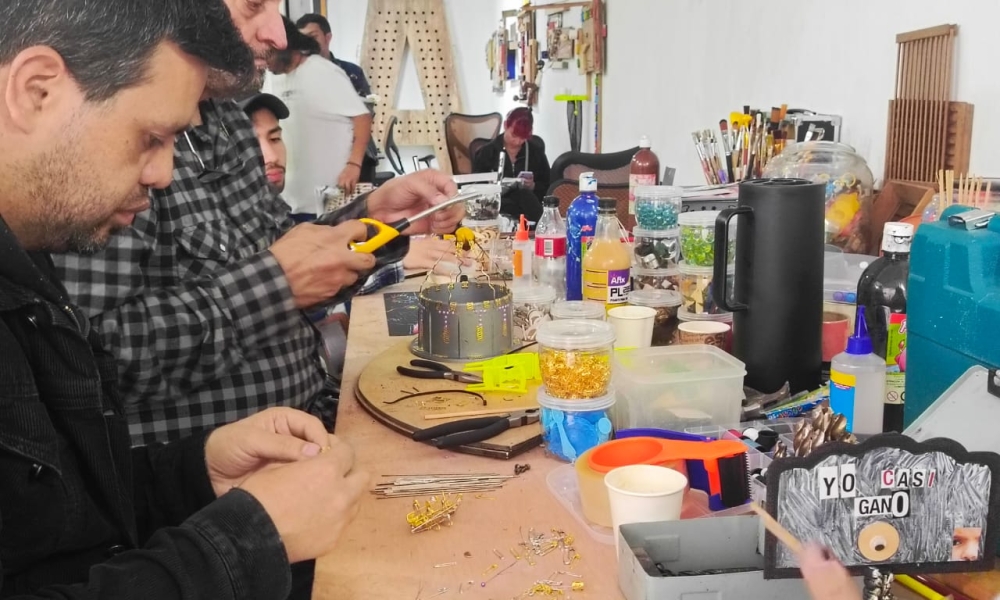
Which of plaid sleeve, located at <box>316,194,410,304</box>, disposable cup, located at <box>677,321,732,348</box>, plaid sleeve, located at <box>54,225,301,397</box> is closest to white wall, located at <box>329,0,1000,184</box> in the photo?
disposable cup, located at <box>677,321,732,348</box>

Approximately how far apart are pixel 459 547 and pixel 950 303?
62 cm

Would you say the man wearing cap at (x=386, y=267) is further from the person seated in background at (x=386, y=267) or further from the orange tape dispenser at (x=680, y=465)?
the orange tape dispenser at (x=680, y=465)

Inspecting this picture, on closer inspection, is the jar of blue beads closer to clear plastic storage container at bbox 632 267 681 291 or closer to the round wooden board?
the round wooden board

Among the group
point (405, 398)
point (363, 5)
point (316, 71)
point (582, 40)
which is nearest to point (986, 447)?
point (405, 398)

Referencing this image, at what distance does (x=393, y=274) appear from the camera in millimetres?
2359

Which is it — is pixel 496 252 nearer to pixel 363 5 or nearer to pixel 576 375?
pixel 576 375

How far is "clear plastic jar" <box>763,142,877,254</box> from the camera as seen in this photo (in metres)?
1.86

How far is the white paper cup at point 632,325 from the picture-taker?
4.75 feet

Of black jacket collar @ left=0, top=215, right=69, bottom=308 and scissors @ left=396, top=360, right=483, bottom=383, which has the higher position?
black jacket collar @ left=0, top=215, right=69, bottom=308

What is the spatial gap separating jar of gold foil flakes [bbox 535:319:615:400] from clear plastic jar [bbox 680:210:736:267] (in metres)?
0.42

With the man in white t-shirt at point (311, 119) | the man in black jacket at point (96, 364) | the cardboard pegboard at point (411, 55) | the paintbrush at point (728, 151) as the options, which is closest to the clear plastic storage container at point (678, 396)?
the man in black jacket at point (96, 364)

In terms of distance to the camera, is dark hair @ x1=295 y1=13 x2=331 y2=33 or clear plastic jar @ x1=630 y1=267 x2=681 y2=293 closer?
clear plastic jar @ x1=630 y1=267 x2=681 y2=293

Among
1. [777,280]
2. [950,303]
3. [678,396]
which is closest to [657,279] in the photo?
[777,280]

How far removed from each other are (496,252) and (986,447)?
1.54 meters
